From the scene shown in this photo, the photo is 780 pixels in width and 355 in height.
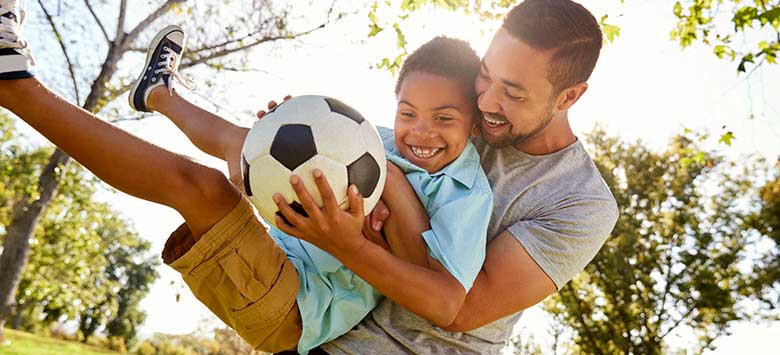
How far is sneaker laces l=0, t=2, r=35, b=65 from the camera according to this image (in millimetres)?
2787

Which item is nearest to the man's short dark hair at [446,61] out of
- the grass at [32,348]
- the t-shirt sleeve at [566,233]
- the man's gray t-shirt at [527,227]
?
the man's gray t-shirt at [527,227]

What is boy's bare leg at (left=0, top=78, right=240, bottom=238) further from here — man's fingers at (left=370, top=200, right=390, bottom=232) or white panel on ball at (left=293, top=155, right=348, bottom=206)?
man's fingers at (left=370, top=200, right=390, bottom=232)

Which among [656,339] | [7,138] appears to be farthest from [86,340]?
[656,339]

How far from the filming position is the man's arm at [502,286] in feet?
9.37

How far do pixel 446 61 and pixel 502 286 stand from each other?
3.66 ft

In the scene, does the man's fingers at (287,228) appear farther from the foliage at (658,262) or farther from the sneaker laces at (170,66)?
the foliage at (658,262)

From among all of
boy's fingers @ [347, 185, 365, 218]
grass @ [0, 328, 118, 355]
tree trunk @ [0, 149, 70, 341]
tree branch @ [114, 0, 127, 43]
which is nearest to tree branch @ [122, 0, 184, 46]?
tree branch @ [114, 0, 127, 43]

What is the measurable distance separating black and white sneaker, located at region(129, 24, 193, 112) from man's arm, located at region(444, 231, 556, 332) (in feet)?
7.04

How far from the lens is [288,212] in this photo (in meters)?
2.36

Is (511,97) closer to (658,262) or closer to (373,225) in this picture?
(373,225)

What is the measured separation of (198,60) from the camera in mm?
12305

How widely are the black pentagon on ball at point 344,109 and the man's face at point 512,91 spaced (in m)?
0.77

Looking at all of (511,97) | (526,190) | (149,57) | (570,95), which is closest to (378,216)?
(526,190)

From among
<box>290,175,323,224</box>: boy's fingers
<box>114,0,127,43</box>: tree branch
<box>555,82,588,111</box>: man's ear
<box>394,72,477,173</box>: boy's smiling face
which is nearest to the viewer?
<box>290,175,323,224</box>: boy's fingers
